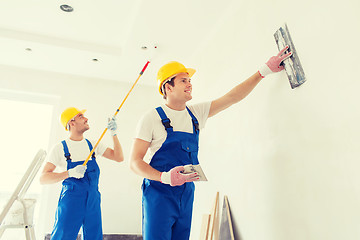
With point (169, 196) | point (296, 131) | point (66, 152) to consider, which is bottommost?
point (169, 196)

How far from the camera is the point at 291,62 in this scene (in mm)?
1442

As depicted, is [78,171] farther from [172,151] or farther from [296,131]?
[296,131]

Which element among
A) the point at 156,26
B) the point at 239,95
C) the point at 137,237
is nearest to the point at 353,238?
the point at 239,95

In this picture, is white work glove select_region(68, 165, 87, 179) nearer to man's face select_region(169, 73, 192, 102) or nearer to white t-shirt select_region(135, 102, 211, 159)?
white t-shirt select_region(135, 102, 211, 159)

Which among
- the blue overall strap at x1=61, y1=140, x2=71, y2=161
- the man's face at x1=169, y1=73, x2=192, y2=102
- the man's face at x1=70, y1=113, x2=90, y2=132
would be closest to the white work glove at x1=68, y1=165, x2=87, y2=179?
the blue overall strap at x1=61, y1=140, x2=71, y2=161

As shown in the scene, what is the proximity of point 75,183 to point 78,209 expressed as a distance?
22 cm

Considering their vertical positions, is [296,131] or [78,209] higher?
[296,131]

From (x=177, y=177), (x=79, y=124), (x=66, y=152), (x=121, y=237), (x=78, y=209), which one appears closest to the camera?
(x=177, y=177)

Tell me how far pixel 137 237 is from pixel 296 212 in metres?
2.97

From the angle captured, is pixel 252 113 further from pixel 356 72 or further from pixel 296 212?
pixel 356 72

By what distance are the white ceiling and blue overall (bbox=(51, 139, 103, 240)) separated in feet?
5.04

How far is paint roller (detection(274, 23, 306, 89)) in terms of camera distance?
4.56 ft

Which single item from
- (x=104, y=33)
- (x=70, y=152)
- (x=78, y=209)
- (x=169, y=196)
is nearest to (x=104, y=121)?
(x=104, y=33)

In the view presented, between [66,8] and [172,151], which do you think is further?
[66,8]
